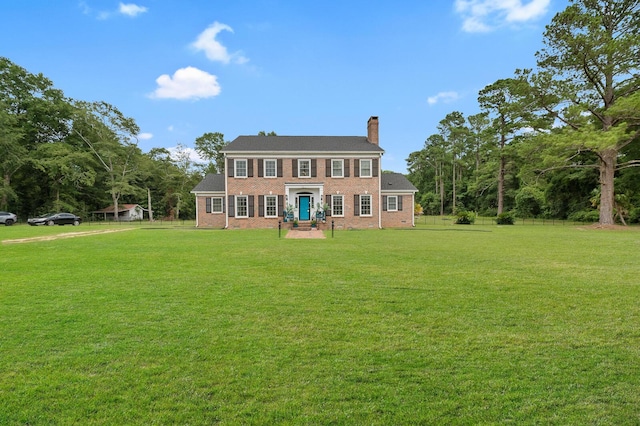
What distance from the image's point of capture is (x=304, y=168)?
994 inches

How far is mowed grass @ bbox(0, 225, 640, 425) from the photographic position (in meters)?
2.59

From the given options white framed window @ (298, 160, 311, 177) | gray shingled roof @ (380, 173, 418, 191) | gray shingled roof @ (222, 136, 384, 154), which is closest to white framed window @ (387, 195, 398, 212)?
gray shingled roof @ (380, 173, 418, 191)

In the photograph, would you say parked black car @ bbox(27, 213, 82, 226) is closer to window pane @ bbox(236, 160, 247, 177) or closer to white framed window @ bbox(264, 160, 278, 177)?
window pane @ bbox(236, 160, 247, 177)

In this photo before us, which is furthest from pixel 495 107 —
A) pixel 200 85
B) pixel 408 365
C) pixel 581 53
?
pixel 408 365

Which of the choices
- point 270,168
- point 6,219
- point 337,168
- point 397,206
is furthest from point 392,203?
point 6,219

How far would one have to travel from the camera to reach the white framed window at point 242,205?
25.1 m

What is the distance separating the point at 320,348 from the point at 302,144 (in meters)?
23.8

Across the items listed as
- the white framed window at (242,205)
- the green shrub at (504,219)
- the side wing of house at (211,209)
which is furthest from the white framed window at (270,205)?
the green shrub at (504,219)

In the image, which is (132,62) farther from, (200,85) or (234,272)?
(234,272)

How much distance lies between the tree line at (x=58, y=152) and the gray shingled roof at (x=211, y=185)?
18090 millimetres

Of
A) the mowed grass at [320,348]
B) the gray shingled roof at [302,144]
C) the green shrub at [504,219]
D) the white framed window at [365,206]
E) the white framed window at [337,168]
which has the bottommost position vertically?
the mowed grass at [320,348]

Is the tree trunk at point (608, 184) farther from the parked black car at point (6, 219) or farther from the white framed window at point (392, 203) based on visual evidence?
the parked black car at point (6, 219)

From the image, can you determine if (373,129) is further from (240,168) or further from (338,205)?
(240,168)

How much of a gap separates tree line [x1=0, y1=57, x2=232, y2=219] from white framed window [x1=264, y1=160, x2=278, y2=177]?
24.4 m
